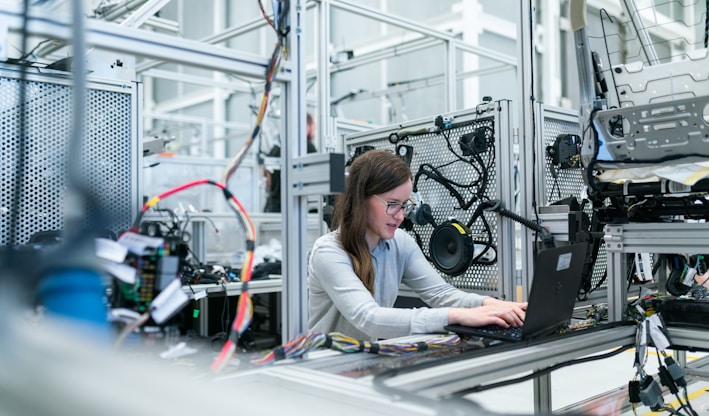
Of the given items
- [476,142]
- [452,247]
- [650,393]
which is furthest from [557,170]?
[650,393]

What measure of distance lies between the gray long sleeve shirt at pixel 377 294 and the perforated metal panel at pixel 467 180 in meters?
0.25

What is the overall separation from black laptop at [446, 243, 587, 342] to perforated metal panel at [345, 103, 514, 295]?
1.86ft

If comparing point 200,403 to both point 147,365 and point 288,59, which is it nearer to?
point 147,365

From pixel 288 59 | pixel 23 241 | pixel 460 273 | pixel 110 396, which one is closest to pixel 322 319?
pixel 460 273

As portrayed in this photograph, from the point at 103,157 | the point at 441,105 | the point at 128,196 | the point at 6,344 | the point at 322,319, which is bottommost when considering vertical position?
the point at 322,319

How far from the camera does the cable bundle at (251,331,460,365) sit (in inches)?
39.1

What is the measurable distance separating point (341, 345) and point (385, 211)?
55 cm

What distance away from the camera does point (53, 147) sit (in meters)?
1.69

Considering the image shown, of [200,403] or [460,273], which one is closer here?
[200,403]

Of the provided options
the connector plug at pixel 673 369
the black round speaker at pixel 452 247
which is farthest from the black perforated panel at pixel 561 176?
the connector plug at pixel 673 369

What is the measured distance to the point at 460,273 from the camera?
193cm

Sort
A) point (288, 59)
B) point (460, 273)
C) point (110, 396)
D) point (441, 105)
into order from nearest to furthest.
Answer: point (110, 396), point (288, 59), point (460, 273), point (441, 105)

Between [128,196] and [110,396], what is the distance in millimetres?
1346

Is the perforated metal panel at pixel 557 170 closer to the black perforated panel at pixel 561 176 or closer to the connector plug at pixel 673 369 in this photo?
the black perforated panel at pixel 561 176
